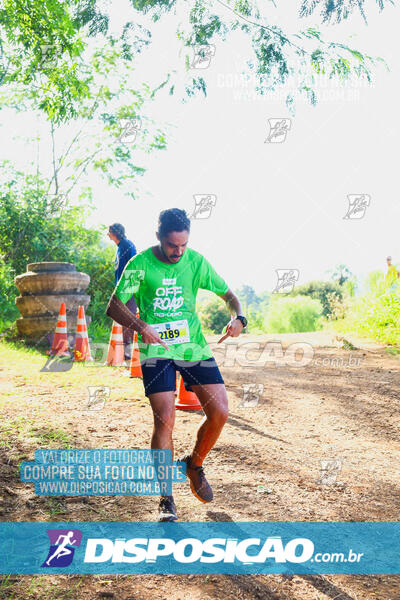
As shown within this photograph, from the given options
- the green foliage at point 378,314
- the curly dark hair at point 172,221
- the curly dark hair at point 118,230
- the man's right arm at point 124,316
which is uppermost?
the curly dark hair at point 118,230

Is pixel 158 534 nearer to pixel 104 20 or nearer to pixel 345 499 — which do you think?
pixel 345 499

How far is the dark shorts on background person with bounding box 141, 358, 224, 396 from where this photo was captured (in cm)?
298

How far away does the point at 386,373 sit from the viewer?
7.85m

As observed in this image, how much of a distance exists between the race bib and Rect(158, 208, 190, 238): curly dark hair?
20.5 inches

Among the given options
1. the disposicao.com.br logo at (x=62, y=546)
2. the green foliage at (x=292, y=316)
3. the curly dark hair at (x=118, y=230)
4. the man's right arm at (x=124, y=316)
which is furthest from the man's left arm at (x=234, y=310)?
the green foliage at (x=292, y=316)

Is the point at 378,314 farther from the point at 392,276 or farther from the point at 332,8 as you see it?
the point at 332,8

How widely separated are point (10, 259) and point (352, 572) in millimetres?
11362

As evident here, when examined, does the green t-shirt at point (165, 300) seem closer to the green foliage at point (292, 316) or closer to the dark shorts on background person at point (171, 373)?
the dark shorts on background person at point (171, 373)

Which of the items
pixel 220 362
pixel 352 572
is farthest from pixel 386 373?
pixel 352 572

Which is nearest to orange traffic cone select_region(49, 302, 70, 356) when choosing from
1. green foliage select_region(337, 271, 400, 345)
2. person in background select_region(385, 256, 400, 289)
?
green foliage select_region(337, 271, 400, 345)

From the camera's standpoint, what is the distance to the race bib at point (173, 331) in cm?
302

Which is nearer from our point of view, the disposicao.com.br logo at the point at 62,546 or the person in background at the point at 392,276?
the disposicao.com.br logo at the point at 62,546

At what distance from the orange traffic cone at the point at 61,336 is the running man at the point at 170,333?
21.4 ft

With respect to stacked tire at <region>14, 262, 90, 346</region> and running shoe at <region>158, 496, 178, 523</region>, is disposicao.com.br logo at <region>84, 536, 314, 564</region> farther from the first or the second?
stacked tire at <region>14, 262, 90, 346</region>
